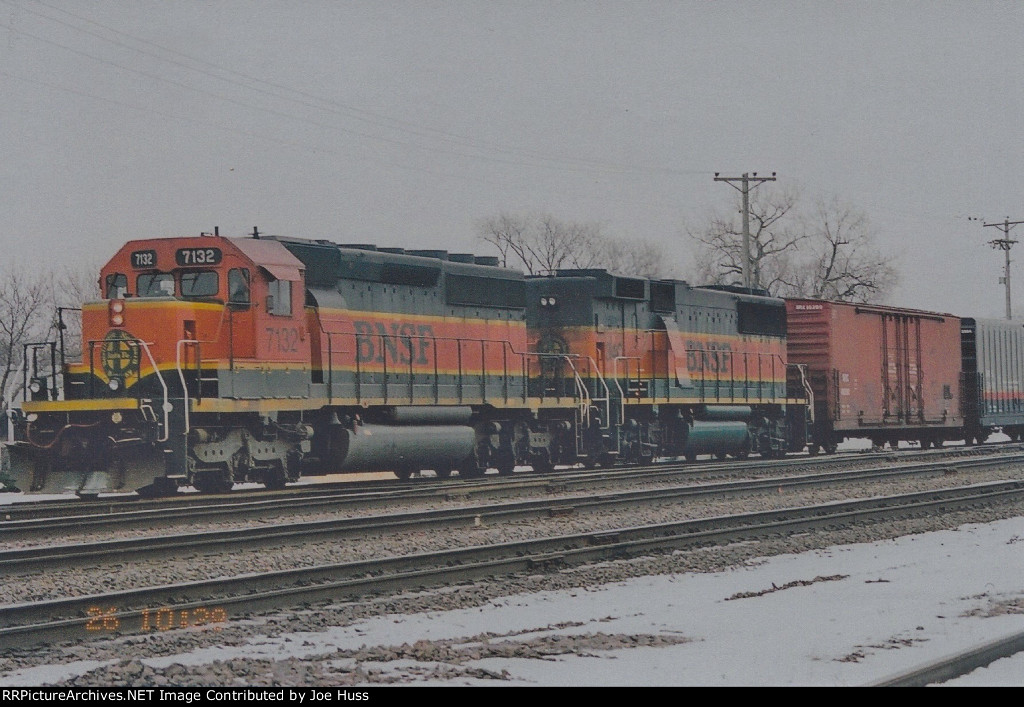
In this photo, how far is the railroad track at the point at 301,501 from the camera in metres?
13.2

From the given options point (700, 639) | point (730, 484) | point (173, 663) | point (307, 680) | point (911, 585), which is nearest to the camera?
point (307, 680)

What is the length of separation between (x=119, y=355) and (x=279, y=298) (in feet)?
6.95

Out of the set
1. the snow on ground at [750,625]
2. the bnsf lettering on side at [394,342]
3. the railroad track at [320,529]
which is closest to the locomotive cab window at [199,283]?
the bnsf lettering on side at [394,342]

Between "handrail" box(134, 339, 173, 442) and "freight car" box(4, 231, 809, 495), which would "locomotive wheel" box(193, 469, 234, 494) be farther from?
"handrail" box(134, 339, 173, 442)

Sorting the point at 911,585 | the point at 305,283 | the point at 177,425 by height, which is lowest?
the point at 911,585

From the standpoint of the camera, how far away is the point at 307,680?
6391 mm

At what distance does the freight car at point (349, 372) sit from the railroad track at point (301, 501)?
0.67 meters

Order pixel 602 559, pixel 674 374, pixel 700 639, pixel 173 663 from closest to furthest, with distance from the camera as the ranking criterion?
pixel 173 663, pixel 700 639, pixel 602 559, pixel 674 374

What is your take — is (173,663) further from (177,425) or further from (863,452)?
(863,452)

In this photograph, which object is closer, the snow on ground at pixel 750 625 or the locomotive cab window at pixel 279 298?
the snow on ground at pixel 750 625

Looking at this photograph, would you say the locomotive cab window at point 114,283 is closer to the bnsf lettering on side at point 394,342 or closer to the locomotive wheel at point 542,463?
the bnsf lettering on side at point 394,342

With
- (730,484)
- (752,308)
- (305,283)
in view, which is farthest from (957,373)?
(305,283)

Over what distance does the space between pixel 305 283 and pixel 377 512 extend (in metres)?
4.14

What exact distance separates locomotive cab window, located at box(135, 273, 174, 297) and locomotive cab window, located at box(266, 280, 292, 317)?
1.23 metres
